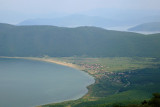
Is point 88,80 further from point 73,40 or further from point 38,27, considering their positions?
point 38,27

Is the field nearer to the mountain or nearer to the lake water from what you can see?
the lake water

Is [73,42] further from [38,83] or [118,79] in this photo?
[38,83]

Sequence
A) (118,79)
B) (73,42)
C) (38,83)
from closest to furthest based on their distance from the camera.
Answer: (38,83) < (118,79) < (73,42)

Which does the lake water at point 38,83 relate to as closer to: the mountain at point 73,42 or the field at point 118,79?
the field at point 118,79

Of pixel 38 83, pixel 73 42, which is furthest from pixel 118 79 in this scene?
pixel 73 42

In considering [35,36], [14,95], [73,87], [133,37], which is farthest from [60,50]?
[14,95]

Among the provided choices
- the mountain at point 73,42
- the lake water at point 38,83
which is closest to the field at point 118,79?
the lake water at point 38,83
